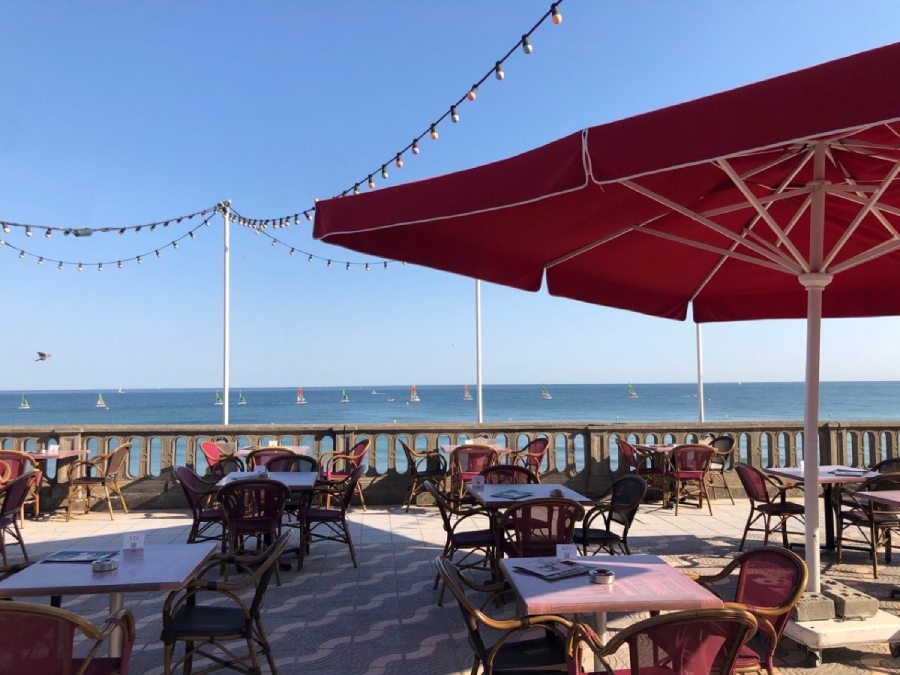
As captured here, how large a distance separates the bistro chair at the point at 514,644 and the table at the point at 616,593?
0.07m

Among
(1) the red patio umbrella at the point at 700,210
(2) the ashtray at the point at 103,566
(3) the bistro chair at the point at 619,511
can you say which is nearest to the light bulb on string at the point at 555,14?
(1) the red patio umbrella at the point at 700,210

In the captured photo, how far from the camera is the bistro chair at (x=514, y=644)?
104 inches

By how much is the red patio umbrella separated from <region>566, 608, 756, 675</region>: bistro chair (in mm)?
1425

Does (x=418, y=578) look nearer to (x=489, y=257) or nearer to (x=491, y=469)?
(x=491, y=469)

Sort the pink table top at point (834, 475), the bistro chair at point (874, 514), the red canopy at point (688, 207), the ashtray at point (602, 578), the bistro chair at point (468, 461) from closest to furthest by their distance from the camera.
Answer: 1. the red canopy at point (688, 207)
2. the ashtray at point (602, 578)
3. the bistro chair at point (874, 514)
4. the pink table top at point (834, 475)
5. the bistro chair at point (468, 461)

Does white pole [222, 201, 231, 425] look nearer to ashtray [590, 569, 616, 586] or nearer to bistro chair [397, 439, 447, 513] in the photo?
bistro chair [397, 439, 447, 513]

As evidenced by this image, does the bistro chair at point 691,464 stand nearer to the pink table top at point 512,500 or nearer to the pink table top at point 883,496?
the pink table top at point 883,496

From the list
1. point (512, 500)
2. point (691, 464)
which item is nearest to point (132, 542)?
point (512, 500)

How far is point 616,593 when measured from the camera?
275cm

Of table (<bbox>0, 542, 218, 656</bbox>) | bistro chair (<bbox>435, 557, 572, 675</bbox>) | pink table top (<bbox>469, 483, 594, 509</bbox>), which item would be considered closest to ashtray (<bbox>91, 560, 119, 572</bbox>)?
table (<bbox>0, 542, 218, 656</bbox>)

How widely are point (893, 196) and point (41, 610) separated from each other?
181 inches

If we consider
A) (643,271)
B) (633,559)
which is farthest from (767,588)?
(643,271)

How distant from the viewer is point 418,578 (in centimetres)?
536

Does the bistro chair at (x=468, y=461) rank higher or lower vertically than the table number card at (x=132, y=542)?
lower
